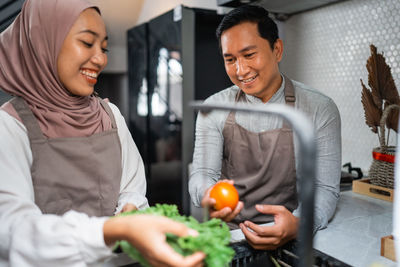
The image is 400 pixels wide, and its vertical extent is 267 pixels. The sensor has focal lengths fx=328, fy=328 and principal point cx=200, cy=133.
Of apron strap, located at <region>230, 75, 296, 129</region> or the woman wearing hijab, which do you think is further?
apron strap, located at <region>230, 75, 296, 129</region>

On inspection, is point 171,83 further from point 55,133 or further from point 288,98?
point 55,133

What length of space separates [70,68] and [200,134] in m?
0.63

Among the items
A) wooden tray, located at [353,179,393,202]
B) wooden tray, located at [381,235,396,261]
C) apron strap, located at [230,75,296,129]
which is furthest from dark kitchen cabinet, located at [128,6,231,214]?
wooden tray, located at [381,235,396,261]

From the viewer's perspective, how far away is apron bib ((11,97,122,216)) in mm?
938

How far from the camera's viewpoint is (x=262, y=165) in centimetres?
136

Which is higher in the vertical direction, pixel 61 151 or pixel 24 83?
pixel 24 83

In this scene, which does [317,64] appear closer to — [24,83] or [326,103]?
[326,103]

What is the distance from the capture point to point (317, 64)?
5.85 ft

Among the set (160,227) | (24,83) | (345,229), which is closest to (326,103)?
(345,229)

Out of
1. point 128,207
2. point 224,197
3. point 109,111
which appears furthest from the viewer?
point 109,111

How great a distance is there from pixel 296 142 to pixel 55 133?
35.6 inches

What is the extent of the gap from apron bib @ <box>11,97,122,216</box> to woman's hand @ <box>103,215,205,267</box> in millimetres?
427

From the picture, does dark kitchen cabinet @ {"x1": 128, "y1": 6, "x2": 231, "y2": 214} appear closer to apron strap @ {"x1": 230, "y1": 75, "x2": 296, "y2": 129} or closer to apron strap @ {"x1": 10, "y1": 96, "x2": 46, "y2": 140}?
apron strap @ {"x1": 230, "y1": 75, "x2": 296, "y2": 129}

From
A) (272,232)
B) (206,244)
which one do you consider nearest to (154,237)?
(206,244)
